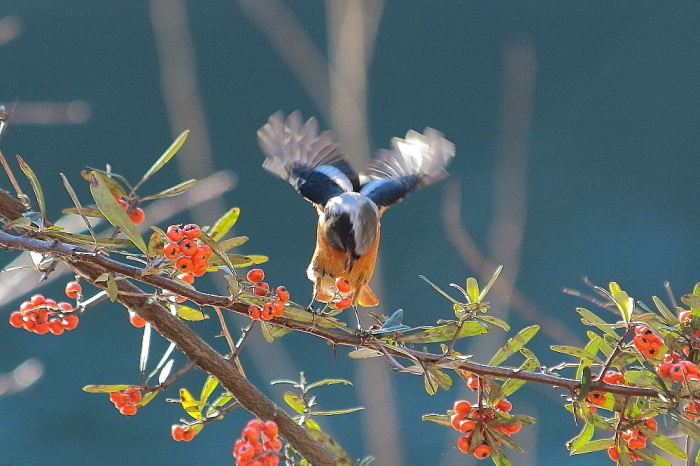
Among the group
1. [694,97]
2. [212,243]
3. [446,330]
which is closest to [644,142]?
[694,97]

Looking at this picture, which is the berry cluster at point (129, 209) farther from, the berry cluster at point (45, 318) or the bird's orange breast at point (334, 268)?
the bird's orange breast at point (334, 268)

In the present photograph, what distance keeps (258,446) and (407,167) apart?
194 centimetres

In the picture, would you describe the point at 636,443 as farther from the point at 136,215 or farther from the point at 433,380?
the point at 136,215

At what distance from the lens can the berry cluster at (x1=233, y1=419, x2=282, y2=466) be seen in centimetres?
161

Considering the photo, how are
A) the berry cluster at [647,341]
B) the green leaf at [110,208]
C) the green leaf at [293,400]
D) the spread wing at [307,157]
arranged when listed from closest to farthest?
the green leaf at [110,208], the berry cluster at [647,341], the green leaf at [293,400], the spread wing at [307,157]

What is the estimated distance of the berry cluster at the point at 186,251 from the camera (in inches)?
55.6

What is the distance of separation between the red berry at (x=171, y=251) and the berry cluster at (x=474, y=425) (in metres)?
0.61

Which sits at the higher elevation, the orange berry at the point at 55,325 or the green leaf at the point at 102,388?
the orange berry at the point at 55,325

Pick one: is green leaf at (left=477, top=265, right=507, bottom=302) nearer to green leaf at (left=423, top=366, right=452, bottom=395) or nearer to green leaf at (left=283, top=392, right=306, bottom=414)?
green leaf at (left=423, top=366, right=452, bottom=395)

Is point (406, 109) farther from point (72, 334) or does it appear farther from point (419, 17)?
point (72, 334)

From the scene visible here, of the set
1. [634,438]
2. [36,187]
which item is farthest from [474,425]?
[36,187]

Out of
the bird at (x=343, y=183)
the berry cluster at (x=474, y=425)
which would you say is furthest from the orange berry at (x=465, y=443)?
the bird at (x=343, y=183)

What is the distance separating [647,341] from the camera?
62.7 inches

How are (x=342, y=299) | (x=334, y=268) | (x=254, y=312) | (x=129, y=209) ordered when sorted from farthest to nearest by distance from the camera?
(x=334, y=268) < (x=342, y=299) < (x=129, y=209) < (x=254, y=312)
